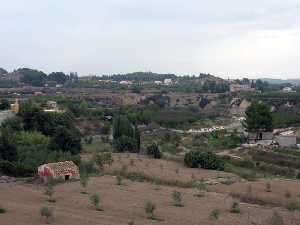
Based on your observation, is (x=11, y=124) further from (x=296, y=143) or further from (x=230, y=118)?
(x=230, y=118)

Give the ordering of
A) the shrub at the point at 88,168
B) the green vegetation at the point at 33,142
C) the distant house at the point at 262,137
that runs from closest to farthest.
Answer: the green vegetation at the point at 33,142
the shrub at the point at 88,168
the distant house at the point at 262,137

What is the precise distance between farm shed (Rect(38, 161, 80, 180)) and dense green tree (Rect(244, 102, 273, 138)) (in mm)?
27476

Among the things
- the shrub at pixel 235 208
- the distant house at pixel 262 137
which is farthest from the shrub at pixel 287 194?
the distant house at pixel 262 137

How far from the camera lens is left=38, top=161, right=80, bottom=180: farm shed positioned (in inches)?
1091

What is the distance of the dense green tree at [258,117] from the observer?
52.8 m

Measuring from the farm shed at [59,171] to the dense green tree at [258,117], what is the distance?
27476 millimetres

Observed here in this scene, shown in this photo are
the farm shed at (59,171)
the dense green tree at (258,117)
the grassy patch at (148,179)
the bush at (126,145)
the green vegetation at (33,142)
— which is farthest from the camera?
the dense green tree at (258,117)

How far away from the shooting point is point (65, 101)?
8112 cm

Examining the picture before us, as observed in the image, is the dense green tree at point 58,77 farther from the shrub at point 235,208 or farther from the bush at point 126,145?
the shrub at point 235,208

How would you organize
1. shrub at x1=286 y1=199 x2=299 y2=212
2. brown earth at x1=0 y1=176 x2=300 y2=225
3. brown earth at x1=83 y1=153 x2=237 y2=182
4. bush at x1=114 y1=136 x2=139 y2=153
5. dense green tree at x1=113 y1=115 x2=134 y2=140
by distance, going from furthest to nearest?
dense green tree at x1=113 y1=115 x2=134 y2=140
bush at x1=114 y1=136 x2=139 y2=153
brown earth at x1=83 y1=153 x2=237 y2=182
shrub at x1=286 y1=199 x2=299 y2=212
brown earth at x1=0 y1=176 x2=300 y2=225

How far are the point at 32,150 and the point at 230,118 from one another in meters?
55.4

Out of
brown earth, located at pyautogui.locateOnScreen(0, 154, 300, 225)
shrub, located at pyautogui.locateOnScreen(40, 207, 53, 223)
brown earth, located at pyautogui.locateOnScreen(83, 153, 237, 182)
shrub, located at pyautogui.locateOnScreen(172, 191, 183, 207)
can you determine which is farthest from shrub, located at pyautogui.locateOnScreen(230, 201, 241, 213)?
brown earth, located at pyautogui.locateOnScreen(83, 153, 237, 182)

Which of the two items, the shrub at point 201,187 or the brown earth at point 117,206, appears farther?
the shrub at point 201,187

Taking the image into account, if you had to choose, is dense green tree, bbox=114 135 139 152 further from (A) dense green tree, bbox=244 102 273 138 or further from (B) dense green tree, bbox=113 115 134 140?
(A) dense green tree, bbox=244 102 273 138
